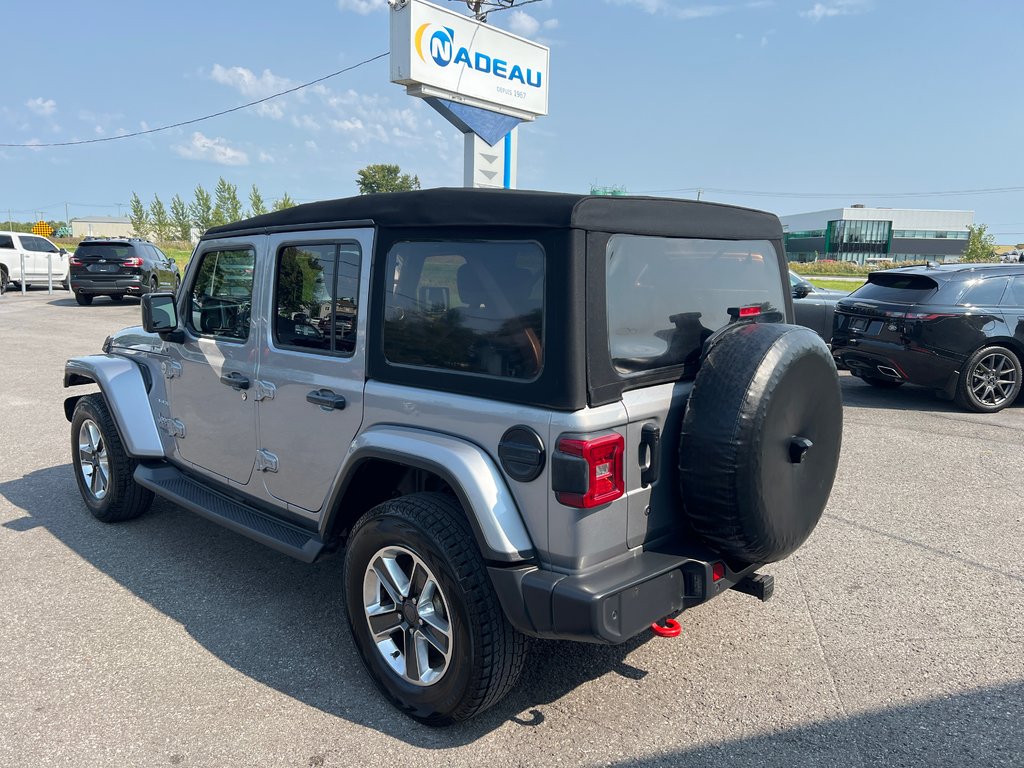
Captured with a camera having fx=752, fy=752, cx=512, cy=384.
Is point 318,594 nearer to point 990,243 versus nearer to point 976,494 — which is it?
point 976,494

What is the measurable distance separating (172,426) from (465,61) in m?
11.3

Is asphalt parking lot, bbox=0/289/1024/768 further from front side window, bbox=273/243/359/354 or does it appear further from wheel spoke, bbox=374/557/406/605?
front side window, bbox=273/243/359/354

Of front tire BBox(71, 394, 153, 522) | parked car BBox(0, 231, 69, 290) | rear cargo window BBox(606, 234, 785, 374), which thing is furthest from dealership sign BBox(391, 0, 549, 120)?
parked car BBox(0, 231, 69, 290)

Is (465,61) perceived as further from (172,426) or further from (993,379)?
(172,426)

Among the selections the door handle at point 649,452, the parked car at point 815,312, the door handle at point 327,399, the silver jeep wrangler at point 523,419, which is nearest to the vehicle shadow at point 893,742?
the silver jeep wrangler at point 523,419

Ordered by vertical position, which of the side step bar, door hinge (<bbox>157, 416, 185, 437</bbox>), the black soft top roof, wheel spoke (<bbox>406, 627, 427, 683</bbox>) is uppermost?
the black soft top roof

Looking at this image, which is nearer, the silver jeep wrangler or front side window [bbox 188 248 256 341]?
the silver jeep wrangler

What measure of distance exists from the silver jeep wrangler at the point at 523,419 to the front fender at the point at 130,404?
131 cm

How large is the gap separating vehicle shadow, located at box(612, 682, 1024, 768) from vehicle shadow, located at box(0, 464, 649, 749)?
55 cm

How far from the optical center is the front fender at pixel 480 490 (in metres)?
2.46

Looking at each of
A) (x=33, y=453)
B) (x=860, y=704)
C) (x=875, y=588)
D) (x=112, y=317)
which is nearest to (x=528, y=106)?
(x=112, y=317)

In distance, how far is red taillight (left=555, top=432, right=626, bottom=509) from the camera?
7.72ft

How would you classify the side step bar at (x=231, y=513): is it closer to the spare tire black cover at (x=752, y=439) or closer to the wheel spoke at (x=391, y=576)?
the wheel spoke at (x=391, y=576)

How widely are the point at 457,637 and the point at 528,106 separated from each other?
1406 cm
